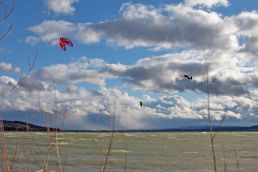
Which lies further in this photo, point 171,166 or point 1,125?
point 171,166

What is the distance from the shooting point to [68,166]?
53.7ft

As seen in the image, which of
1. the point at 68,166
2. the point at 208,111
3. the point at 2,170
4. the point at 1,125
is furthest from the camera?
the point at 68,166

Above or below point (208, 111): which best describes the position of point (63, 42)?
above

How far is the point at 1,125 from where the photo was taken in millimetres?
3246

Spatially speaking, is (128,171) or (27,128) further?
(128,171)

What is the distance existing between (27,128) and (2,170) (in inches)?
21.1

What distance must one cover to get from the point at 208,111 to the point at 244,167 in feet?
48.2

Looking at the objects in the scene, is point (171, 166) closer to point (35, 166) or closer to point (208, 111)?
point (35, 166)

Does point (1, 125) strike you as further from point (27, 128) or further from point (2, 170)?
point (2, 170)

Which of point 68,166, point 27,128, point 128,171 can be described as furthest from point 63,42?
point 68,166

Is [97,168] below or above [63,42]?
below

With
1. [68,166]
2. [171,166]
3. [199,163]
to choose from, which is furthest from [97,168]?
[199,163]

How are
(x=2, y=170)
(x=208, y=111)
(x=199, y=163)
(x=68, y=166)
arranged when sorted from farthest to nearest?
1. (x=199, y=163)
2. (x=68, y=166)
3. (x=2, y=170)
4. (x=208, y=111)

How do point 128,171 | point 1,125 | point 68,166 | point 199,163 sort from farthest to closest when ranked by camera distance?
point 199,163 → point 68,166 → point 128,171 → point 1,125
